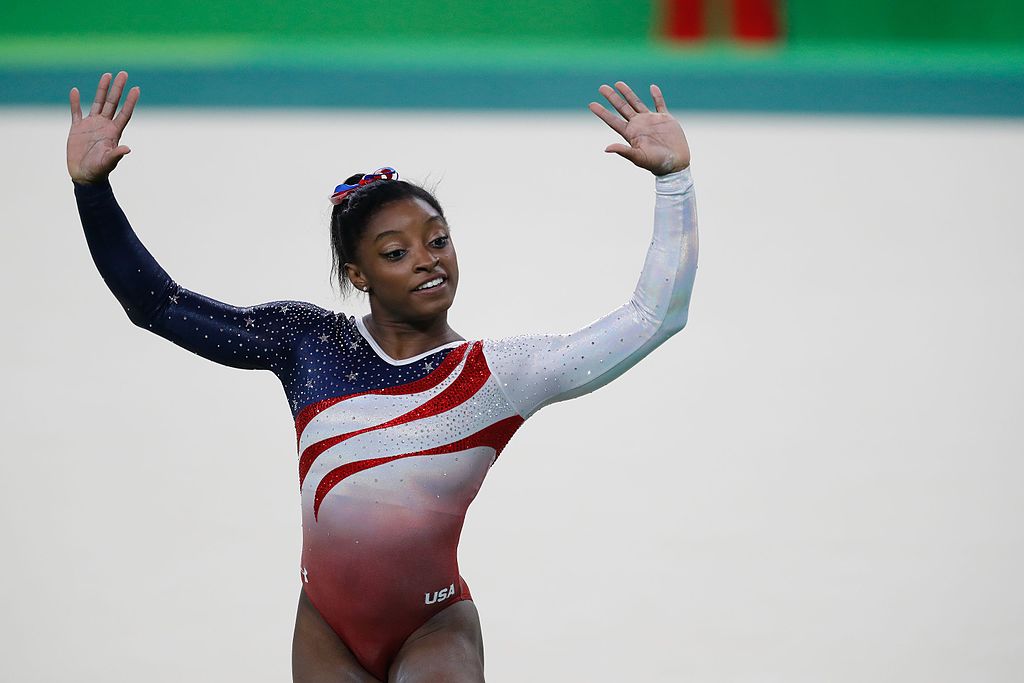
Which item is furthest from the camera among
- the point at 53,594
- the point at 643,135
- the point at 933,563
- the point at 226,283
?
the point at 226,283

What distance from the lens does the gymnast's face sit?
2.42 m

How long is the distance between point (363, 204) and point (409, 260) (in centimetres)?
15

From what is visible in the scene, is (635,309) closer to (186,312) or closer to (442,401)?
(442,401)

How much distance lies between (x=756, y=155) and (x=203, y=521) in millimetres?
4704

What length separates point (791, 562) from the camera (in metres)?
3.64

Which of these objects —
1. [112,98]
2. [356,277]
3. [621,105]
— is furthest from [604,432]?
[112,98]

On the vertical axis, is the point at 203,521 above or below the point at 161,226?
below

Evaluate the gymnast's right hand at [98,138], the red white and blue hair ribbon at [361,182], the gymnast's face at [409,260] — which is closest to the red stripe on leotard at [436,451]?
the gymnast's face at [409,260]

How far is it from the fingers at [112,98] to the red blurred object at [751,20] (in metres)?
7.26

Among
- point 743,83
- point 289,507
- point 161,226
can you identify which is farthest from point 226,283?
point 743,83

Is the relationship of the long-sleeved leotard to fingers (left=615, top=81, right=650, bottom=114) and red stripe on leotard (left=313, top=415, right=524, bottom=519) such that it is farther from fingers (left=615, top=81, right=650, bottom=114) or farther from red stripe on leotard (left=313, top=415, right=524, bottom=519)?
→ fingers (left=615, top=81, right=650, bottom=114)

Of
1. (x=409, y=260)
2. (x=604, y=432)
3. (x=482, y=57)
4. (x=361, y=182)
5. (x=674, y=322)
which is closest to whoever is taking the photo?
(x=674, y=322)

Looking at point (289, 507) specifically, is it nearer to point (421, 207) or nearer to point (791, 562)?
point (791, 562)

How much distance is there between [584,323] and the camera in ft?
17.6
